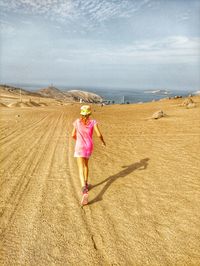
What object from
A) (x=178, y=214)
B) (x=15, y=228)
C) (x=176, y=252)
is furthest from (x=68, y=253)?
(x=178, y=214)

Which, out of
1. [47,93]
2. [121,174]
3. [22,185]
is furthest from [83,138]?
[47,93]

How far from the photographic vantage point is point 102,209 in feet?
20.7

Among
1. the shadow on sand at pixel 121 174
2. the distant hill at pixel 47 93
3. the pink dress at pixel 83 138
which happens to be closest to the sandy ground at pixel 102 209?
the shadow on sand at pixel 121 174

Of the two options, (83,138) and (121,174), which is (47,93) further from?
(83,138)

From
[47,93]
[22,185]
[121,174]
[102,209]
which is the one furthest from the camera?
[47,93]

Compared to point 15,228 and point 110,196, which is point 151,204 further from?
point 15,228

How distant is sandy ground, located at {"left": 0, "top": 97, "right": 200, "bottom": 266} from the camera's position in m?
4.69

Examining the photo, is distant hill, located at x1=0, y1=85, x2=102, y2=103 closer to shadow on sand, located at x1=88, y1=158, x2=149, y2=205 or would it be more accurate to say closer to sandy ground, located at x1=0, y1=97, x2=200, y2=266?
sandy ground, located at x1=0, y1=97, x2=200, y2=266

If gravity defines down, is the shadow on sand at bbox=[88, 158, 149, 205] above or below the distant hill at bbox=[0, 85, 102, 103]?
below

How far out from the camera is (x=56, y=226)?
18.0 ft

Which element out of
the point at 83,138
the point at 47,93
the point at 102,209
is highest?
the point at 47,93

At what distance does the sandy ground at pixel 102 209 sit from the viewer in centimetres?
469

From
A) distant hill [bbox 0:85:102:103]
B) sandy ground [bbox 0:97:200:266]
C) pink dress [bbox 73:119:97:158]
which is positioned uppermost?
distant hill [bbox 0:85:102:103]

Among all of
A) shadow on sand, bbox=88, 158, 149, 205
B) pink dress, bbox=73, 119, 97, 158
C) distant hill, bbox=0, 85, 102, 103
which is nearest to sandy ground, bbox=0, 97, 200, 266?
shadow on sand, bbox=88, 158, 149, 205
